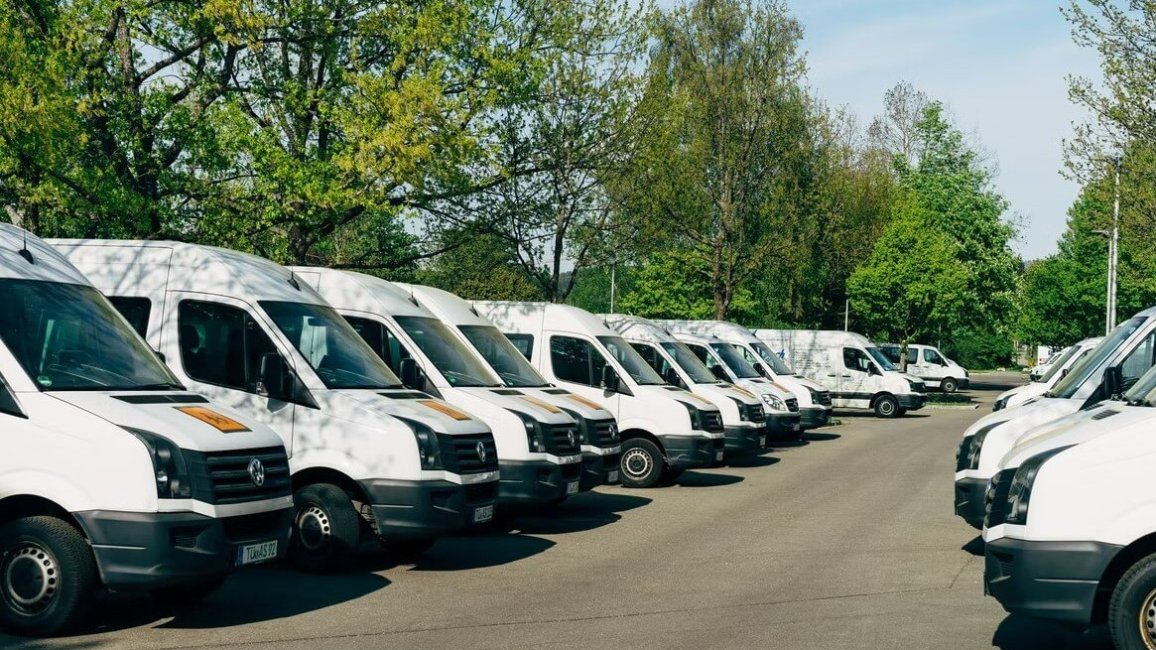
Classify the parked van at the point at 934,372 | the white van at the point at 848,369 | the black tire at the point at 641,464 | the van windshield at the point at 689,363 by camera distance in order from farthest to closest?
the parked van at the point at 934,372, the white van at the point at 848,369, the van windshield at the point at 689,363, the black tire at the point at 641,464

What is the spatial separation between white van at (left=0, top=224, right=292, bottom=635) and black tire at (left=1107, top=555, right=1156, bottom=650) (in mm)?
5152

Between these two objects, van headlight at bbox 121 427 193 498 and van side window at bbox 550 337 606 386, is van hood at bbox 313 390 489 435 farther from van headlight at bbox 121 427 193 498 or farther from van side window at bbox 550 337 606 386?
van side window at bbox 550 337 606 386

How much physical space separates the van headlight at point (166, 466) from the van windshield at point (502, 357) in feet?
22.6

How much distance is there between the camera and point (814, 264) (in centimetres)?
5194

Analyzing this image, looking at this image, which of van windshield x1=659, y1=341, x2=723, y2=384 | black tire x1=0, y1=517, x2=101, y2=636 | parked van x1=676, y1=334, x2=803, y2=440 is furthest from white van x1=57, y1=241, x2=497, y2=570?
parked van x1=676, y1=334, x2=803, y2=440

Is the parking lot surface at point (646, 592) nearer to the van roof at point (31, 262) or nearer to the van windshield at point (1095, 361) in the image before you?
the van windshield at point (1095, 361)

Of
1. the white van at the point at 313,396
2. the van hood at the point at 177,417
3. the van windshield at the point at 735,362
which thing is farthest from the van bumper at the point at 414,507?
the van windshield at the point at 735,362

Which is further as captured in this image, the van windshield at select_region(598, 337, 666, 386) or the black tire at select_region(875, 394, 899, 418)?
the black tire at select_region(875, 394, 899, 418)

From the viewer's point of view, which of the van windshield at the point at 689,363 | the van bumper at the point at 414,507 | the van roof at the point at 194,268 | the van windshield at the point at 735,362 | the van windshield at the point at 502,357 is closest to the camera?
the van bumper at the point at 414,507

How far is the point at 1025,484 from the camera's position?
24.3 ft

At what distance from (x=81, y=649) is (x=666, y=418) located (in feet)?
37.0

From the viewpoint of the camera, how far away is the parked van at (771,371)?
1139 inches

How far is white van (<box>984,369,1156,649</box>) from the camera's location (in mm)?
7016

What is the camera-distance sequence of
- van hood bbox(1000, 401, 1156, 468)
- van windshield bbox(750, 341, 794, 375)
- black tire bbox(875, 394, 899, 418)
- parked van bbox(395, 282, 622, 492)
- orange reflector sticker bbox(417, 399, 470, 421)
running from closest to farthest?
van hood bbox(1000, 401, 1156, 468)
orange reflector sticker bbox(417, 399, 470, 421)
parked van bbox(395, 282, 622, 492)
van windshield bbox(750, 341, 794, 375)
black tire bbox(875, 394, 899, 418)
